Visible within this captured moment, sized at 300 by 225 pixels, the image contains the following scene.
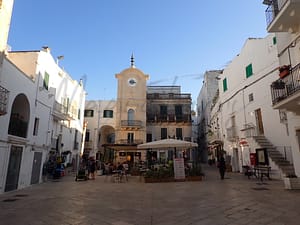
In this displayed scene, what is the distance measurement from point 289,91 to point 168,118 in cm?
2202

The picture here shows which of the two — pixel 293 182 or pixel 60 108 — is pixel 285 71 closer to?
pixel 293 182

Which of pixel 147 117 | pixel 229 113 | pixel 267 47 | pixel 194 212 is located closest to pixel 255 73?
pixel 267 47

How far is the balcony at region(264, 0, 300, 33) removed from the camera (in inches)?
298

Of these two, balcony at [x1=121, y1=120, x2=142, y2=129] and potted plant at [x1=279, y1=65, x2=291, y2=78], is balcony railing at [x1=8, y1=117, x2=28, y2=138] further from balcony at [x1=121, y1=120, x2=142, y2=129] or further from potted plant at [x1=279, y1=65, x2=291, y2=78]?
balcony at [x1=121, y1=120, x2=142, y2=129]

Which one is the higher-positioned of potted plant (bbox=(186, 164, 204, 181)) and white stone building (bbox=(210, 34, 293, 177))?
white stone building (bbox=(210, 34, 293, 177))

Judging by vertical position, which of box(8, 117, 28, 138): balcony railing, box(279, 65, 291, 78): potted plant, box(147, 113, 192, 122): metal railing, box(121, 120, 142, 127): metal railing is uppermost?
box(147, 113, 192, 122): metal railing

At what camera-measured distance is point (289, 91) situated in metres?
8.10

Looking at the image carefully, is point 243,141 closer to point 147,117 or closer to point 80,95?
point 147,117

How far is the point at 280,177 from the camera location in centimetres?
1248

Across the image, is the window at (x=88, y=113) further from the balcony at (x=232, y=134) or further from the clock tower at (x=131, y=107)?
the balcony at (x=232, y=134)

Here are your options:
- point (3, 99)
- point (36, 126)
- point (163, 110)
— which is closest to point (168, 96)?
point (163, 110)

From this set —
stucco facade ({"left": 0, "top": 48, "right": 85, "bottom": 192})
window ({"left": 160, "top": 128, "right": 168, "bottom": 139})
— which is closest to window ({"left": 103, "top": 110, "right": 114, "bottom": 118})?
window ({"left": 160, "top": 128, "right": 168, "bottom": 139})

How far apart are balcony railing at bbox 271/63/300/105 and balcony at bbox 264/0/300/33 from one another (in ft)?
6.29

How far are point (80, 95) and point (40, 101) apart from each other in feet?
37.4
